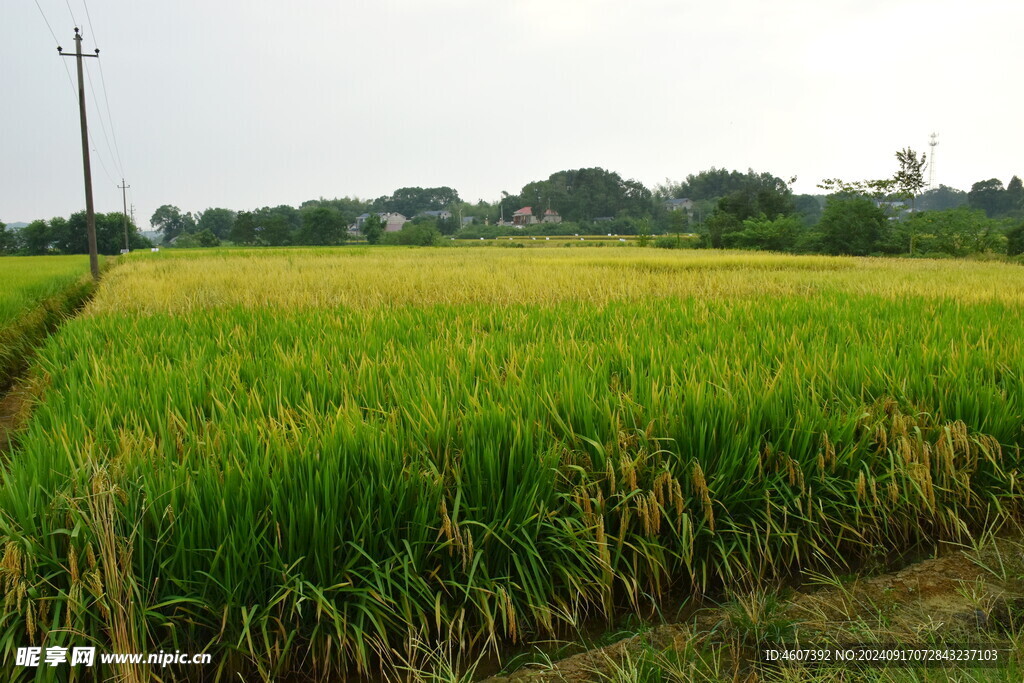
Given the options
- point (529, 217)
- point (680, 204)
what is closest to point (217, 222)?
point (529, 217)

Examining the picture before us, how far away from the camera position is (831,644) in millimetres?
1558

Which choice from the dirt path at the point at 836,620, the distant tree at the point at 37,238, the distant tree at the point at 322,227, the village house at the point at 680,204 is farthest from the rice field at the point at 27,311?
the village house at the point at 680,204

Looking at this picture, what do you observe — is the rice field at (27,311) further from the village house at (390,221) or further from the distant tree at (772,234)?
the village house at (390,221)

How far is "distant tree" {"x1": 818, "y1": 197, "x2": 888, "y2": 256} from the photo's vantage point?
26.9 meters

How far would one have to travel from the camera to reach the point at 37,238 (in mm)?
52219

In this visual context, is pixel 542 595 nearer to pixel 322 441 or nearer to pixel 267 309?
pixel 322 441

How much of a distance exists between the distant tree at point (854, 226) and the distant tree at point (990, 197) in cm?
3745

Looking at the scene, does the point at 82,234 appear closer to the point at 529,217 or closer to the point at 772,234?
the point at 529,217

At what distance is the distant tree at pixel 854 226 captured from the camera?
26906mm

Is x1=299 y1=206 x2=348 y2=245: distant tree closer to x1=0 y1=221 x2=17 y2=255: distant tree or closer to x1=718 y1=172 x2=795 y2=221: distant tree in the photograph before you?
x1=0 y1=221 x2=17 y2=255: distant tree

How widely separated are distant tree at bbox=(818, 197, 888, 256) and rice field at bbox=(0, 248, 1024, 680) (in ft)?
90.0

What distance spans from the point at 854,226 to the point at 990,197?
40.9m

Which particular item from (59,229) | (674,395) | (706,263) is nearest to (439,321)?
(674,395)

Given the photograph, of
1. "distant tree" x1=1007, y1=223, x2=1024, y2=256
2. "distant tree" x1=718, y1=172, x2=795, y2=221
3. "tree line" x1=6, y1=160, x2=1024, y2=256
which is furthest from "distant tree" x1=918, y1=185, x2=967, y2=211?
"distant tree" x1=1007, y1=223, x2=1024, y2=256
